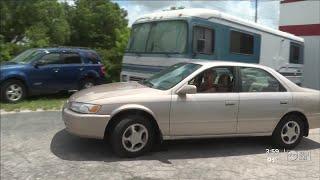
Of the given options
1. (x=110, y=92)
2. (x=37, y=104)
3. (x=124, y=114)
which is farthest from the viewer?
(x=37, y=104)

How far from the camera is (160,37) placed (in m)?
13.0

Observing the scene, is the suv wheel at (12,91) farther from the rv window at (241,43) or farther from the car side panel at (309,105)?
the car side panel at (309,105)

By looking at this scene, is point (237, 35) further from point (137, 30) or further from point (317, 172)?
point (317, 172)

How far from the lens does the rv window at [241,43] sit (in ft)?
44.2

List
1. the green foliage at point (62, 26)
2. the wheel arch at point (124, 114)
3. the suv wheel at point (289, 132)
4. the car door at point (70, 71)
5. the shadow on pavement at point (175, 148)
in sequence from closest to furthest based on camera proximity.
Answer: the wheel arch at point (124, 114)
the shadow on pavement at point (175, 148)
the suv wheel at point (289, 132)
the car door at point (70, 71)
the green foliage at point (62, 26)

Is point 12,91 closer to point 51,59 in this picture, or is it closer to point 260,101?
point 51,59

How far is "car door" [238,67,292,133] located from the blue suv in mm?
7247

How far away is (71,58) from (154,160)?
8290mm

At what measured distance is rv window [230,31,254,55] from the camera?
13.5 meters

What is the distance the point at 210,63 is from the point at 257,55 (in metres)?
6.09

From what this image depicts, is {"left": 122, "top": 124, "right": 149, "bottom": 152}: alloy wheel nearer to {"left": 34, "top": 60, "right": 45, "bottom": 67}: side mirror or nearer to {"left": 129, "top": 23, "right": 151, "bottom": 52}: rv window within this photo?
{"left": 129, "top": 23, "right": 151, "bottom": 52}: rv window

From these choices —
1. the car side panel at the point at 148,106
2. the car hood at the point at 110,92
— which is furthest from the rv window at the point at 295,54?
the car side panel at the point at 148,106

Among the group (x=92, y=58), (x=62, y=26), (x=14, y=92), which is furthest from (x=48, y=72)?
(x=62, y=26)

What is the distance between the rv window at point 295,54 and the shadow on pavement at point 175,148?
288 inches
